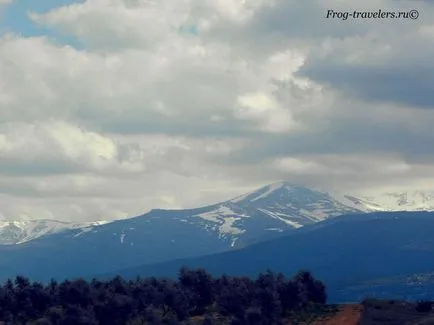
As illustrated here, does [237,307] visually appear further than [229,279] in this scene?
No

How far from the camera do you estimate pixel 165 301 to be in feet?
537

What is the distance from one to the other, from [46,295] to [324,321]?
45760 millimetres

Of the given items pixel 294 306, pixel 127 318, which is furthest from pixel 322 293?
pixel 127 318

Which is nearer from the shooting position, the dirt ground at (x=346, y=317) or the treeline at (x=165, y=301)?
the treeline at (x=165, y=301)

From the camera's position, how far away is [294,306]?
Result: 166125mm

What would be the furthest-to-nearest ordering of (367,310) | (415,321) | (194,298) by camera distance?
(194,298) < (367,310) < (415,321)

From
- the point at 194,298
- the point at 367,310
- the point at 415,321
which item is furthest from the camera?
the point at 194,298

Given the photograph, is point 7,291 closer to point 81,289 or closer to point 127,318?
point 81,289

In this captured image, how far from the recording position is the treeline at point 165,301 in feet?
502

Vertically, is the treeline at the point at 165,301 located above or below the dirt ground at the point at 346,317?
above

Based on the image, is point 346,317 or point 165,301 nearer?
point 346,317

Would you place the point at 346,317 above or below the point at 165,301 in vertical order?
below

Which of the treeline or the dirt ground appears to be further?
the dirt ground

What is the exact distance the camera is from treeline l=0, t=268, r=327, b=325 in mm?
152875
